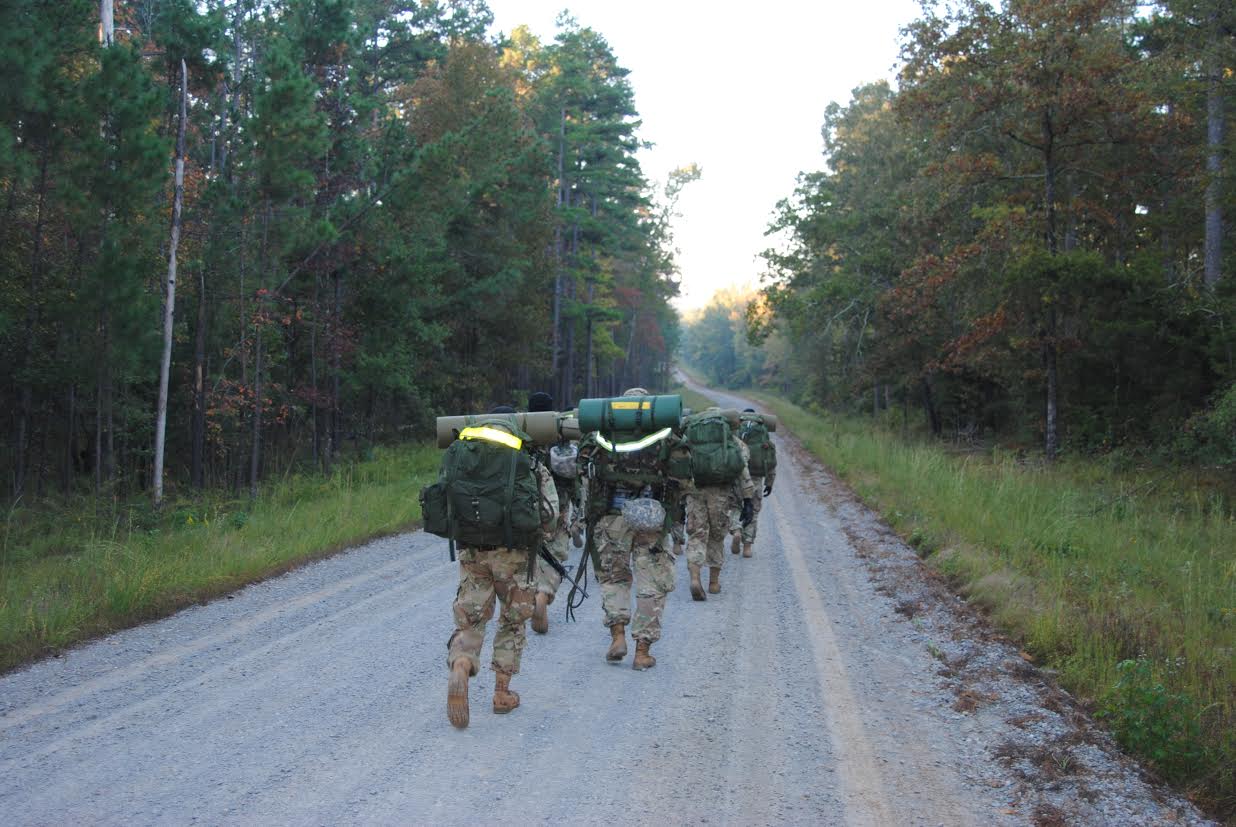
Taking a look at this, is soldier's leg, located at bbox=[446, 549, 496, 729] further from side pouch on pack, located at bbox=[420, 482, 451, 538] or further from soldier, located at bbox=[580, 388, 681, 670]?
soldier, located at bbox=[580, 388, 681, 670]

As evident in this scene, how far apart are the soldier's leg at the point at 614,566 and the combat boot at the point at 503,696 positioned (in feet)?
4.40

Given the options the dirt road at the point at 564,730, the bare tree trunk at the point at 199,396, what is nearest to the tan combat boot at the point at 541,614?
the dirt road at the point at 564,730

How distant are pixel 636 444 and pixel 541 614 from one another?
5.93 ft

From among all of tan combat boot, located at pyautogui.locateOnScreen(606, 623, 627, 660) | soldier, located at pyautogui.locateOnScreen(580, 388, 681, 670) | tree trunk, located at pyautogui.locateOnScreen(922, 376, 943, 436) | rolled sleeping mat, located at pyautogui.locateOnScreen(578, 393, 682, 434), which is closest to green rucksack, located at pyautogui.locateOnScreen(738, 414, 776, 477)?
soldier, located at pyautogui.locateOnScreen(580, 388, 681, 670)

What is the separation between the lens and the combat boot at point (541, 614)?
7156 millimetres

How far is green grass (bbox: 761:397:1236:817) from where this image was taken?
4.89 meters

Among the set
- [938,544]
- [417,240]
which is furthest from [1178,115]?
[417,240]

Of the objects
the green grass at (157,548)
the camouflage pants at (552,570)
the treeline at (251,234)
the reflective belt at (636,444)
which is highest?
the treeline at (251,234)

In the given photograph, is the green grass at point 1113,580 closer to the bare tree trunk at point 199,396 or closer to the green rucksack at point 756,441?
the green rucksack at point 756,441

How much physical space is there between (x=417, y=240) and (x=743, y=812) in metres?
19.4

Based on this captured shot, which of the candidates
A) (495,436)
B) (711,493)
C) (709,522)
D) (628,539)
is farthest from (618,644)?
(711,493)

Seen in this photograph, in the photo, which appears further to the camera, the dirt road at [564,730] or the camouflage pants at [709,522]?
the camouflage pants at [709,522]

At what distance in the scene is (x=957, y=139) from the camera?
20.2 meters

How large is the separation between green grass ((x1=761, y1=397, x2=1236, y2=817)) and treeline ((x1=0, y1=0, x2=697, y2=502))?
12.5 metres
